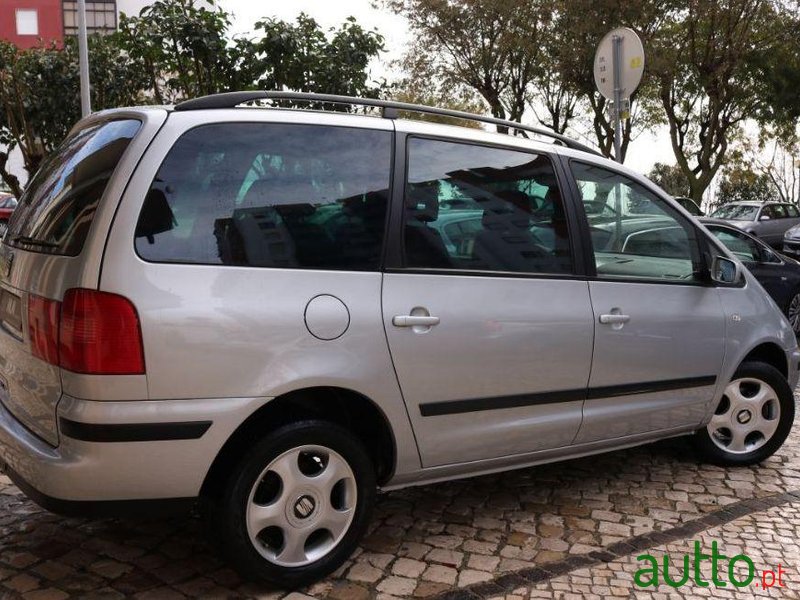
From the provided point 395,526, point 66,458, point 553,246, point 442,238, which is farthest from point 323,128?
point 395,526

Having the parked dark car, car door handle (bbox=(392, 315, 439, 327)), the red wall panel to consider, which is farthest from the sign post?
the red wall panel

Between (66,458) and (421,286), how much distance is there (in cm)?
136

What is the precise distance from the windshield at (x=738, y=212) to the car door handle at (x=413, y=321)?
1940 cm

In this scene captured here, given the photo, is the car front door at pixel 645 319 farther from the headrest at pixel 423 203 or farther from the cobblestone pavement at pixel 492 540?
the headrest at pixel 423 203

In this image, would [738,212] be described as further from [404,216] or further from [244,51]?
[404,216]

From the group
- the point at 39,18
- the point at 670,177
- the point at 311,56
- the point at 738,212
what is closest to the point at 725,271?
the point at 311,56

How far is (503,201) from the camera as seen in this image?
353 cm

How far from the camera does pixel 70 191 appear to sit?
299 centimetres

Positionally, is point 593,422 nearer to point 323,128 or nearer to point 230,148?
point 323,128

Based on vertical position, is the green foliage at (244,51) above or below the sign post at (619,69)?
above

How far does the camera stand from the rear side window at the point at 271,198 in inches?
109

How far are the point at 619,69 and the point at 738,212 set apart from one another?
15153 mm

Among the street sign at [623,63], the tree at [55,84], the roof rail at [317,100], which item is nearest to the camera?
the roof rail at [317,100]

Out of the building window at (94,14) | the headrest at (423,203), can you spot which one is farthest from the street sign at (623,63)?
the building window at (94,14)
